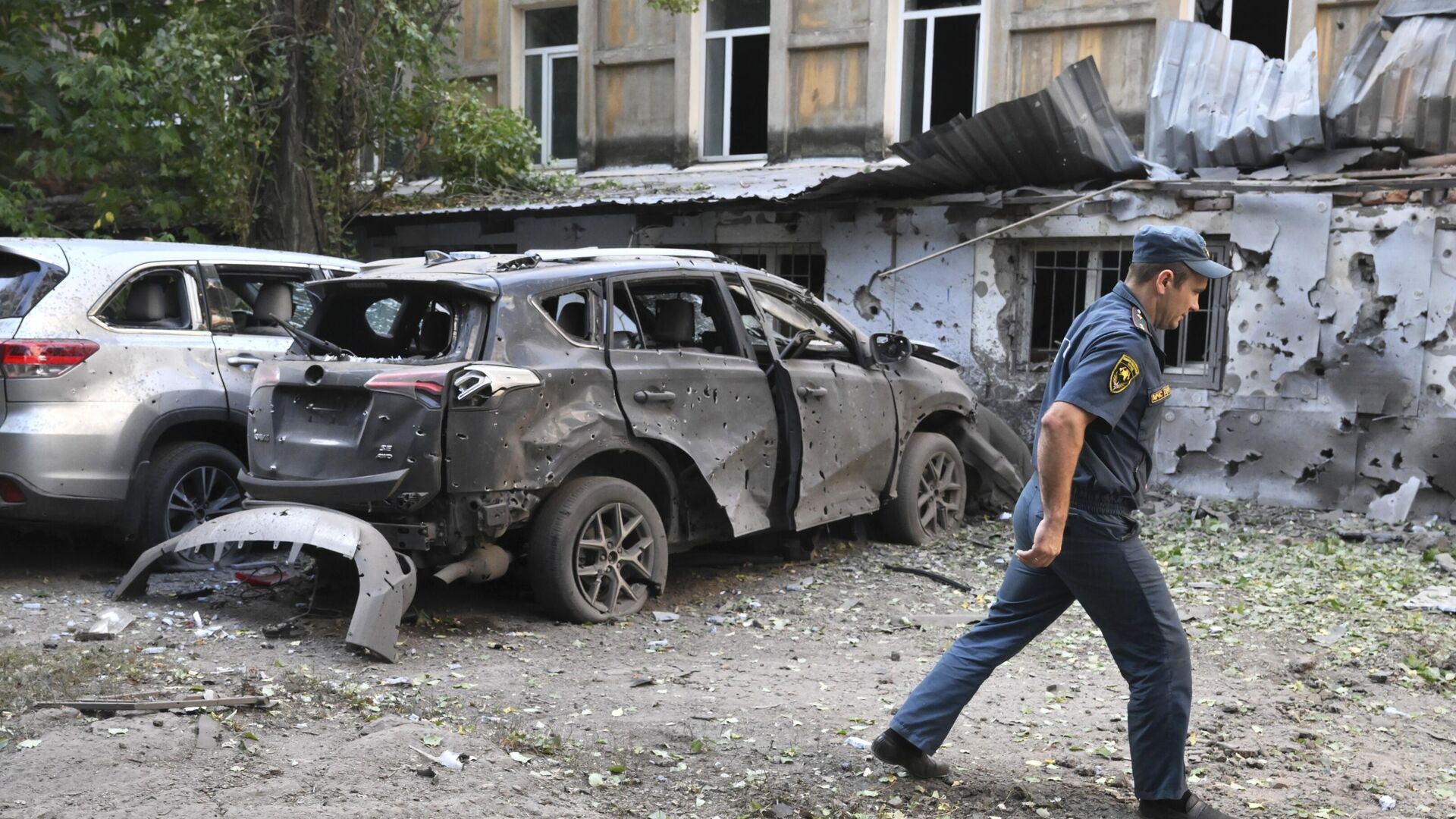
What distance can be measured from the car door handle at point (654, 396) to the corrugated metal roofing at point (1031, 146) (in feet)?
15.0

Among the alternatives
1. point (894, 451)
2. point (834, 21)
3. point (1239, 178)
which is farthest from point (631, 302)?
point (834, 21)

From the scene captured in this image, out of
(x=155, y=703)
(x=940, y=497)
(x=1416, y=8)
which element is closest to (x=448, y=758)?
(x=155, y=703)

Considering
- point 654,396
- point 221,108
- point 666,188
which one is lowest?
point 654,396

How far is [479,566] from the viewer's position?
245 inches

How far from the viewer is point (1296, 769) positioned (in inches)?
186

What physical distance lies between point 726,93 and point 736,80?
18 cm

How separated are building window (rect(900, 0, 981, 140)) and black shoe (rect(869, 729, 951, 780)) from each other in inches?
371

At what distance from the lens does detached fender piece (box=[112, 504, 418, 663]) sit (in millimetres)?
5684

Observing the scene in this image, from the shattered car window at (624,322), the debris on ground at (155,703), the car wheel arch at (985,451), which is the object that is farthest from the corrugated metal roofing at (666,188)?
the debris on ground at (155,703)

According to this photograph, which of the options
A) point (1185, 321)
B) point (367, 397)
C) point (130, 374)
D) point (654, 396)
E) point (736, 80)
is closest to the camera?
point (367, 397)

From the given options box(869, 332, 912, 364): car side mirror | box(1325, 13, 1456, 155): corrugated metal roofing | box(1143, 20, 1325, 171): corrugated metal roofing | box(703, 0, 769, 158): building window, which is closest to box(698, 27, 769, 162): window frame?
box(703, 0, 769, 158): building window

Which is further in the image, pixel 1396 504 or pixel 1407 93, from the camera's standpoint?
pixel 1396 504

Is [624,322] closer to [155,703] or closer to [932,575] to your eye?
[932,575]

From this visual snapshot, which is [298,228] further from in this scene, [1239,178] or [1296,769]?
[1296,769]
